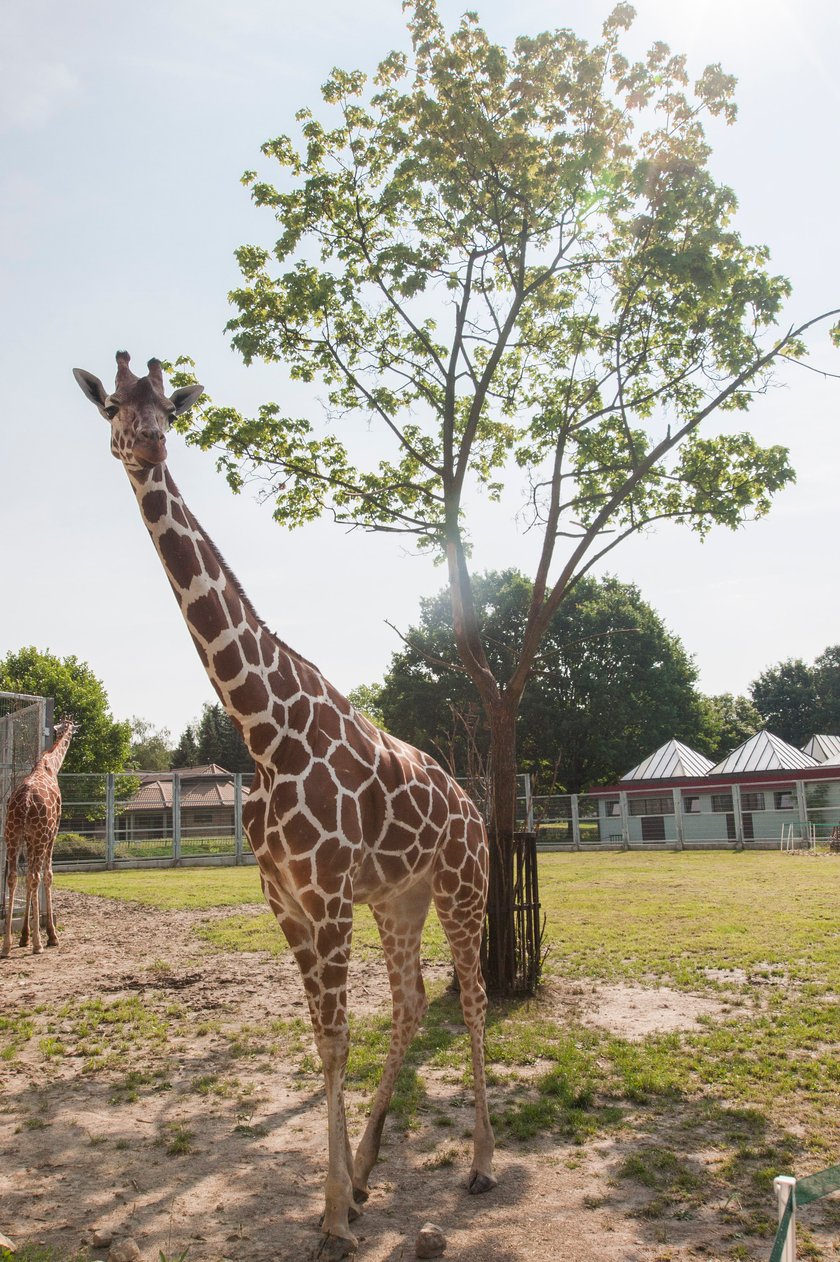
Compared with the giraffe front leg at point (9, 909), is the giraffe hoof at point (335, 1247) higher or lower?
lower

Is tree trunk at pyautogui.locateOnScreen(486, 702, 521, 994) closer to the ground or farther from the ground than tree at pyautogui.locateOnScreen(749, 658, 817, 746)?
closer to the ground

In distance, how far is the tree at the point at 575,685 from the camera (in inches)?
1598

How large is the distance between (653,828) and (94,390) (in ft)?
110

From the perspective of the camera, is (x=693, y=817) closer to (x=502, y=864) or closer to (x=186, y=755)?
(x=502, y=864)

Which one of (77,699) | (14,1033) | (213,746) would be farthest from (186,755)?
(14,1033)

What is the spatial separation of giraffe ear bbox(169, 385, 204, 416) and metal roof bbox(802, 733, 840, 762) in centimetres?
3805

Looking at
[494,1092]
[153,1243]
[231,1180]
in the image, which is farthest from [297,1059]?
[153,1243]

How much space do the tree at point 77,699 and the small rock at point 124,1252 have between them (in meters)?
38.1

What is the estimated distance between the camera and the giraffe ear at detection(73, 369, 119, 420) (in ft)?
13.7

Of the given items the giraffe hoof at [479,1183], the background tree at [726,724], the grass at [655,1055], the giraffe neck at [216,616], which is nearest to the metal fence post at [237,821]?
the grass at [655,1055]

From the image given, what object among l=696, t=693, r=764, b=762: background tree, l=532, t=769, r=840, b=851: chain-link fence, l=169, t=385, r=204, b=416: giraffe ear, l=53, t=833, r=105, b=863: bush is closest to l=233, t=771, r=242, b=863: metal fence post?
l=53, t=833, r=105, b=863: bush

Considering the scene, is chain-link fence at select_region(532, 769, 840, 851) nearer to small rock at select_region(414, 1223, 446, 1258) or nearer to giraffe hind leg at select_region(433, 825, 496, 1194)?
giraffe hind leg at select_region(433, 825, 496, 1194)

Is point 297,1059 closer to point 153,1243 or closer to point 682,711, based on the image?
point 153,1243

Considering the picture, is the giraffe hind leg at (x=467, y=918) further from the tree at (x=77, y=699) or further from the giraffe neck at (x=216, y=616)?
the tree at (x=77, y=699)
